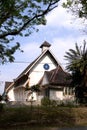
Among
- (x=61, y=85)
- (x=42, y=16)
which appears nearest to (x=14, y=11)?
(x=42, y=16)

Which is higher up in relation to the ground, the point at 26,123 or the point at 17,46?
the point at 17,46

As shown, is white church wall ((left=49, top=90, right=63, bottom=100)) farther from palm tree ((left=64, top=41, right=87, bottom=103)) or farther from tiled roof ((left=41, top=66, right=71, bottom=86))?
palm tree ((left=64, top=41, right=87, bottom=103))

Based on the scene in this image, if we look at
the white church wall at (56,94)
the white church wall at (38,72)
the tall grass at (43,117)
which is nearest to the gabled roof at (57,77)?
the white church wall at (56,94)

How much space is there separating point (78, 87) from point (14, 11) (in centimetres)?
2105

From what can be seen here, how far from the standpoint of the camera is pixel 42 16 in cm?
3353

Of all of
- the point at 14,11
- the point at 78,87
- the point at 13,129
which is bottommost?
the point at 13,129

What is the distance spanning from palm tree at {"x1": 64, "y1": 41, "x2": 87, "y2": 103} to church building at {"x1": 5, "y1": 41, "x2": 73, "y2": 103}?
24.9ft

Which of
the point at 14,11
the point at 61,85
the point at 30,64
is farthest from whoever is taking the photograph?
the point at 30,64

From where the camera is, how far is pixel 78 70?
161 ft

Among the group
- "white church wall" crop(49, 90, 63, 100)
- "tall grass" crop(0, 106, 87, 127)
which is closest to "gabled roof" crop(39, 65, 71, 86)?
"white church wall" crop(49, 90, 63, 100)

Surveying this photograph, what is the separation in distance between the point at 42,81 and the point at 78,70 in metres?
20.5

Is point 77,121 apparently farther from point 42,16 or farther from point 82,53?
point 82,53

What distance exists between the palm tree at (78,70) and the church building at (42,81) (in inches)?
298

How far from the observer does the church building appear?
2472 inches
